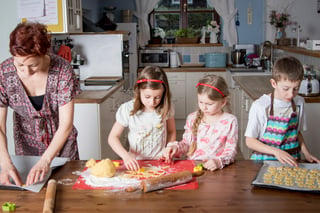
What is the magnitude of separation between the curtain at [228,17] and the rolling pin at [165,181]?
17.0ft

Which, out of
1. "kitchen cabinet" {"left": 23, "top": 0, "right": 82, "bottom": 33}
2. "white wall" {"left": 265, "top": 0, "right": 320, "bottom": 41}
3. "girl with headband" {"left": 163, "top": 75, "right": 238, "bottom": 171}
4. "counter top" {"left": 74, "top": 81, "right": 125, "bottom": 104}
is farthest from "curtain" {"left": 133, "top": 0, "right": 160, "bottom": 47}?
"girl with headband" {"left": 163, "top": 75, "right": 238, "bottom": 171}

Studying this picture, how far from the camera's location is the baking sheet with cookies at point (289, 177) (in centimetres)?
152

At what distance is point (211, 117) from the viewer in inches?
84.4

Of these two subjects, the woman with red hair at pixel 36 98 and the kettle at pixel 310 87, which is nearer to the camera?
the woman with red hair at pixel 36 98

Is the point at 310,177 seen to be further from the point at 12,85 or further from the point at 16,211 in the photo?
the point at 12,85

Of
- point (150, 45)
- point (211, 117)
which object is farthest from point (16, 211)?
point (150, 45)

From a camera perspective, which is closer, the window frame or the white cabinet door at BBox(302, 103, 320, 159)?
the white cabinet door at BBox(302, 103, 320, 159)

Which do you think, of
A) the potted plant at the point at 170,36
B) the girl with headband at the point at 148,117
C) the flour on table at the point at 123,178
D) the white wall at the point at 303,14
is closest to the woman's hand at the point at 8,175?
the flour on table at the point at 123,178

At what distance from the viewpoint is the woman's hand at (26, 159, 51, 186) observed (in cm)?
161

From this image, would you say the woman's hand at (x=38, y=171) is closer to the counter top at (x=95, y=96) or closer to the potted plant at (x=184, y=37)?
the counter top at (x=95, y=96)

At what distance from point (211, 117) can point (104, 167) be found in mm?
725

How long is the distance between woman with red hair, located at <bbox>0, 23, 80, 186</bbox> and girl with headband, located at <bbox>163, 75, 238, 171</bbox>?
538mm

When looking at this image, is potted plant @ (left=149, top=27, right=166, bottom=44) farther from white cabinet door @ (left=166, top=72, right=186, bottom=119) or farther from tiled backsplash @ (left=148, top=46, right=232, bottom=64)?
white cabinet door @ (left=166, top=72, right=186, bottom=119)

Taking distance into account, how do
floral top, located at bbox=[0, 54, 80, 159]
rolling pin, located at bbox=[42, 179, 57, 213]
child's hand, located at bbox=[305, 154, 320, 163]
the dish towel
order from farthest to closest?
the dish towel, floral top, located at bbox=[0, 54, 80, 159], child's hand, located at bbox=[305, 154, 320, 163], rolling pin, located at bbox=[42, 179, 57, 213]
